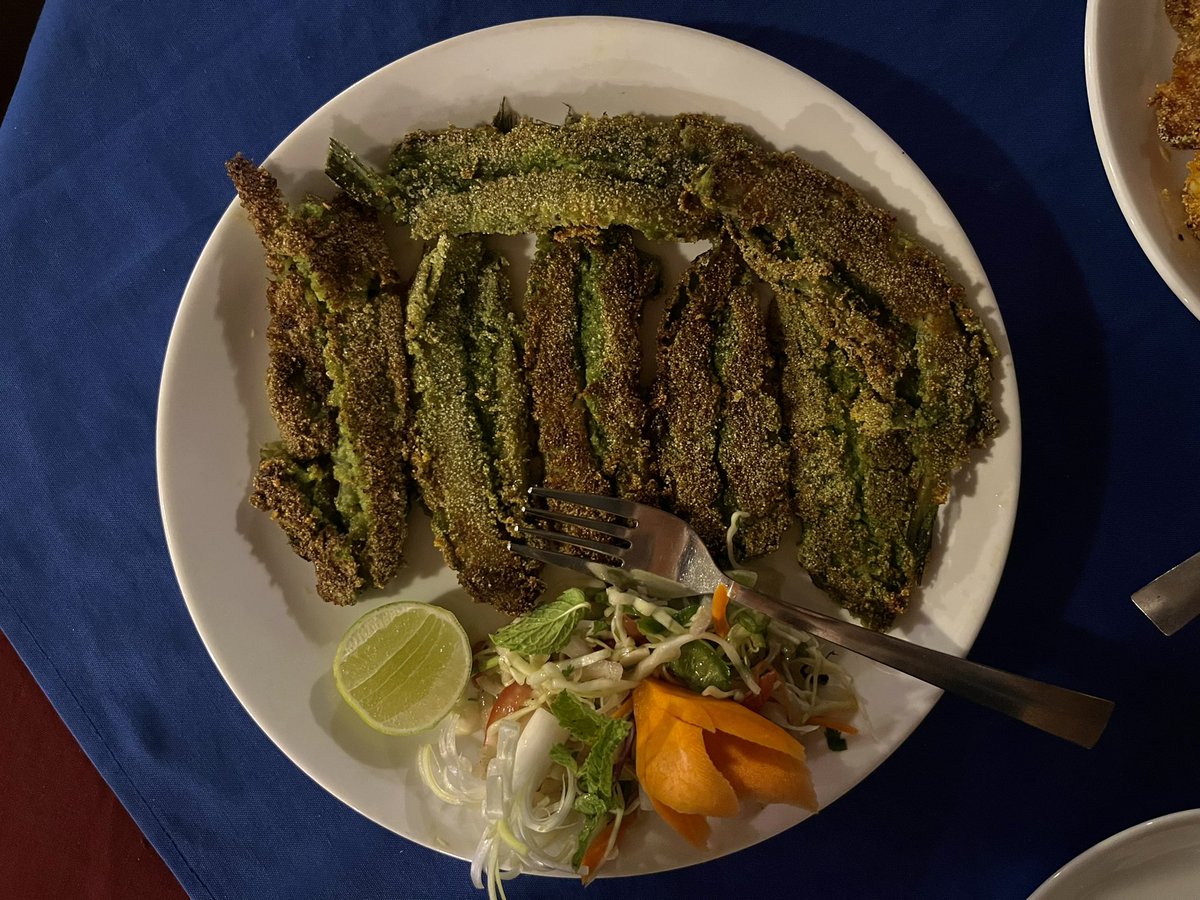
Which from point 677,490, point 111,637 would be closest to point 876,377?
point 677,490

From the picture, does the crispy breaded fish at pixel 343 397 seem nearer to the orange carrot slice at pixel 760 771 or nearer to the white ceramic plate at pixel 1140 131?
the orange carrot slice at pixel 760 771

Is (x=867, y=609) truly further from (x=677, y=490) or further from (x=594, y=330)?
(x=594, y=330)

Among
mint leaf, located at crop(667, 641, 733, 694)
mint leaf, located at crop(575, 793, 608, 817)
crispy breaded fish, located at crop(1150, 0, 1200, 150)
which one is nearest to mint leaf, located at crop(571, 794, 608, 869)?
mint leaf, located at crop(575, 793, 608, 817)

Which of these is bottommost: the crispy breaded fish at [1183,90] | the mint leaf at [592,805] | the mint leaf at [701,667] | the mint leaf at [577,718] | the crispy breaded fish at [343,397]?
the mint leaf at [592,805]

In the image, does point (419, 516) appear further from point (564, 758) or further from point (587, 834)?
point (587, 834)

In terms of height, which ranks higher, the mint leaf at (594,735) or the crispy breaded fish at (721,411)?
the crispy breaded fish at (721,411)

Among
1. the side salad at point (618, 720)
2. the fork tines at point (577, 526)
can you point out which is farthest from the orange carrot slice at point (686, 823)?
the fork tines at point (577, 526)

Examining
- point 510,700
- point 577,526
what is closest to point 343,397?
point 577,526

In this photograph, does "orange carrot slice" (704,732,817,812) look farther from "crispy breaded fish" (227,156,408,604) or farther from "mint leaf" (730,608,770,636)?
"crispy breaded fish" (227,156,408,604)
